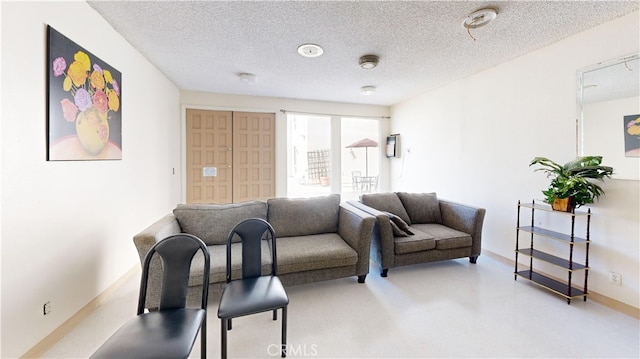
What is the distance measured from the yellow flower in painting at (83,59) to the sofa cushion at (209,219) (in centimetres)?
134

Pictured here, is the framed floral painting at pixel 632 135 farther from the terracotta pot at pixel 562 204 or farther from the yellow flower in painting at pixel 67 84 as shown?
the yellow flower in painting at pixel 67 84

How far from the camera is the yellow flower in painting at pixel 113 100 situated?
2.21 meters

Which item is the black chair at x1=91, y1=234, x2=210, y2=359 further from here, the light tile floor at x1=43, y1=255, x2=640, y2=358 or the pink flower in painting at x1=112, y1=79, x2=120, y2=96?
the pink flower in painting at x1=112, y1=79, x2=120, y2=96

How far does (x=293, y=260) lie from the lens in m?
2.28

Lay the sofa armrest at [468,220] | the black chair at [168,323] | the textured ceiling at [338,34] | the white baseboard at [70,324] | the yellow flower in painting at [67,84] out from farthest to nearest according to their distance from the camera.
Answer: the sofa armrest at [468,220] → the textured ceiling at [338,34] → the yellow flower in painting at [67,84] → the white baseboard at [70,324] → the black chair at [168,323]

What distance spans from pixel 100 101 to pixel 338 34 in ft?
6.99

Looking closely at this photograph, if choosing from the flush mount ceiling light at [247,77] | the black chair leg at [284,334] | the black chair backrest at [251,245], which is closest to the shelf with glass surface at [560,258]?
the black chair leg at [284,334]

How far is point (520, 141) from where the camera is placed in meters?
2.89

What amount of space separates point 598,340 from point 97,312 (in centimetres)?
380

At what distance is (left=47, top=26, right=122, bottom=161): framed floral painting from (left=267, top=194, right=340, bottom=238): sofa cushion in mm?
1594

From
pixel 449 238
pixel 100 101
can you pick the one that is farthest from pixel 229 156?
pixel 449 238

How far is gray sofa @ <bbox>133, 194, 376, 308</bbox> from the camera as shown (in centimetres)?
207

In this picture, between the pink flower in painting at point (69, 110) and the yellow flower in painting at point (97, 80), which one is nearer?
the pink flower in painting at point (69, 110)

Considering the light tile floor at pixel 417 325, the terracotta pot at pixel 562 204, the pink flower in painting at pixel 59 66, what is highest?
the pink flower in painting at pixel 59 66
